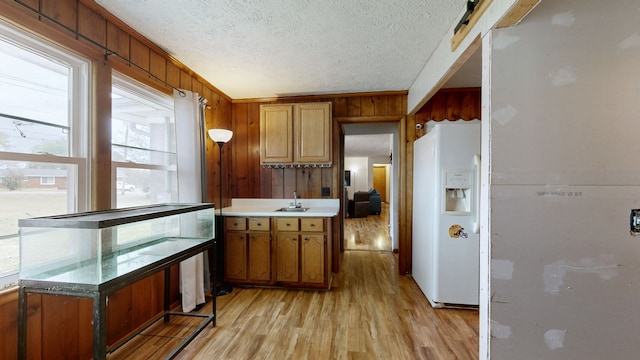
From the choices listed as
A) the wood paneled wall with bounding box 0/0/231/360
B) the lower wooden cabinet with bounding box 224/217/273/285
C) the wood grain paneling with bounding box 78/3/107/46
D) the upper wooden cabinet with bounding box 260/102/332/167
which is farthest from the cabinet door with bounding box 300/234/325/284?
the wood grain paneling with bounding box 78/3/107/46

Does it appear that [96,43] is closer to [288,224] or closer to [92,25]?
[92,25]

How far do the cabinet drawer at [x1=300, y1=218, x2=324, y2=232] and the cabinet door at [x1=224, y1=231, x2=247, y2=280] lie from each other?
2.35ft

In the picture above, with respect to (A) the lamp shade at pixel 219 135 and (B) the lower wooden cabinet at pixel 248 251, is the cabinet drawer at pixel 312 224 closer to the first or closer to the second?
(B) the lower wooden cabinet at pixel 248 251

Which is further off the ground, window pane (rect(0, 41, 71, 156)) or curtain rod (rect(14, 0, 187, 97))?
curtain rod (rect(14, 0, 187, 97))

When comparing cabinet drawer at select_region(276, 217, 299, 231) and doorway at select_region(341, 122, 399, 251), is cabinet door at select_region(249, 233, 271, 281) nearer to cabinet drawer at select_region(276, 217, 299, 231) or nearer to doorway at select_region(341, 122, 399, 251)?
cabinet drawer at select_region(276, 217, 299, 231)

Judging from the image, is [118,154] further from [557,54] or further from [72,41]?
[557,54]

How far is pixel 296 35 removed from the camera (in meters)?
1.96

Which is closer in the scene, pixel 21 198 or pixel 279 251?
pixel 21 198

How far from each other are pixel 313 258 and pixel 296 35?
2195 mm

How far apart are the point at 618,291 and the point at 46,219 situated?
2873 millimetres

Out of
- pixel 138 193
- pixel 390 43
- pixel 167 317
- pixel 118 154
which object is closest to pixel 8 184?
pixel 118 154

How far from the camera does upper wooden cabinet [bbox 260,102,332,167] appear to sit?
3045 millimetres

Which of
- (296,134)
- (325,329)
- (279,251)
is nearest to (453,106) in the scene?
(296,134)

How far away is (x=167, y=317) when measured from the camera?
2164 millimetres
